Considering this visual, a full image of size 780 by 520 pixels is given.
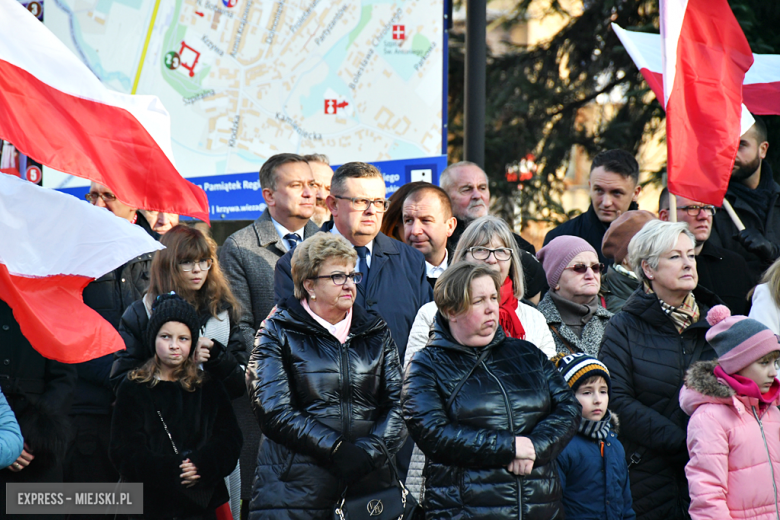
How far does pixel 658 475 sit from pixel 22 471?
3.33 metres

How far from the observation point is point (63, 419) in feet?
16.2

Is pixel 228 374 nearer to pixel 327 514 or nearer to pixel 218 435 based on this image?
pixel 218 435

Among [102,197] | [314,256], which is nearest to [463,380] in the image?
[314,256]

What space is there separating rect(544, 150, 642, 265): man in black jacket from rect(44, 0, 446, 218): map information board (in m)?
1.47

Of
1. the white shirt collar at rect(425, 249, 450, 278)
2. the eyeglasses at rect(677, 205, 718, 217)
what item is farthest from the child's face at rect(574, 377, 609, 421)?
the eyeglasses at rect(677, 205, 718, 217)

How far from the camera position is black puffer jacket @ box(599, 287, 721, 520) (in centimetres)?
477

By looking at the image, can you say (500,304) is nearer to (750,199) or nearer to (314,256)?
(314,256)

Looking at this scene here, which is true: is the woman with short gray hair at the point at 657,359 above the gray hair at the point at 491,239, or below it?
below

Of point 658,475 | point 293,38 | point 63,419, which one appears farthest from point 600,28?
point 63,419

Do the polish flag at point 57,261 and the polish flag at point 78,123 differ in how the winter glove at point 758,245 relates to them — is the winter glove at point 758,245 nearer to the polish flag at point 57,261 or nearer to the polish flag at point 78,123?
the polish flag at point 78,123

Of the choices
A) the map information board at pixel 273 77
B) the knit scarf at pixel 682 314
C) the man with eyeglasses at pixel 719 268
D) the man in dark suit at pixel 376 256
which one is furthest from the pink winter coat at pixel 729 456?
the map information board at pixel 273 77

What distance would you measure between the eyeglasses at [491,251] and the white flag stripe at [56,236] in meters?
1.69

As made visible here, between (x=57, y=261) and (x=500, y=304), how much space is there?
2.20 m

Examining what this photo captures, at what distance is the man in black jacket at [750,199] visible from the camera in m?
6.47
